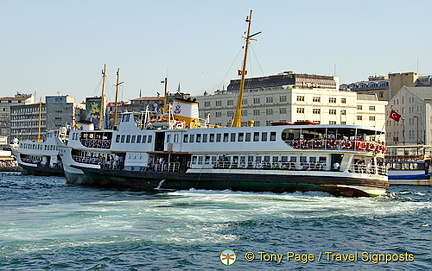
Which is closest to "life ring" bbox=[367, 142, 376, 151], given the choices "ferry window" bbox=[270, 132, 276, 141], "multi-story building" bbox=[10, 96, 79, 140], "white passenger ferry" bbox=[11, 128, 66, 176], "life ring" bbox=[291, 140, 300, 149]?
"life ring" bbox=[291, 140, 300, 149]

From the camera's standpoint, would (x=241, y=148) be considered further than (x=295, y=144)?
Yes

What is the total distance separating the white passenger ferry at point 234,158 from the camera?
40875mm

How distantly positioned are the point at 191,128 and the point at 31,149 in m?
46.4

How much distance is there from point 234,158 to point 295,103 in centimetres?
5216

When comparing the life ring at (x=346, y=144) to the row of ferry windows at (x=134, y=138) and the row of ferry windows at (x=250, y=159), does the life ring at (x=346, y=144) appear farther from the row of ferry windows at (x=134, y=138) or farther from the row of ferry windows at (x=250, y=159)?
the row of ferry windows at (x=134, y=138)

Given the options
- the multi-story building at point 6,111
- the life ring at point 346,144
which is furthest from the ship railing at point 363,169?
the multi-story building at point 6,111

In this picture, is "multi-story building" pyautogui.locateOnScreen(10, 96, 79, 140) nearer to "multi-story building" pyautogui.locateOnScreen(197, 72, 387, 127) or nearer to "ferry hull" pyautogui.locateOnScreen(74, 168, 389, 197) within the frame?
"multi-story building" pyautogui.locateOnScreen(197, 72, 387, 127)

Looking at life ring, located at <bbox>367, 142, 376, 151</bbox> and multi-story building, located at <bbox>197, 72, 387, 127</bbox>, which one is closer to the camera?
life ring, located at <bbox>367, 142, 376, 151</bbox>

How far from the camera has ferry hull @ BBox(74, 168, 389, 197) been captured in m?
40.2

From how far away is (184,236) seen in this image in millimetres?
24984

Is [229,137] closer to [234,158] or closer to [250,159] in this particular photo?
[234,158]

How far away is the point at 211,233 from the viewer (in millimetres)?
25719

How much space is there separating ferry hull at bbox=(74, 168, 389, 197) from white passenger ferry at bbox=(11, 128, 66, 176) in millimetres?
32607

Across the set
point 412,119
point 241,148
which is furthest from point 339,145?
point 412,119
